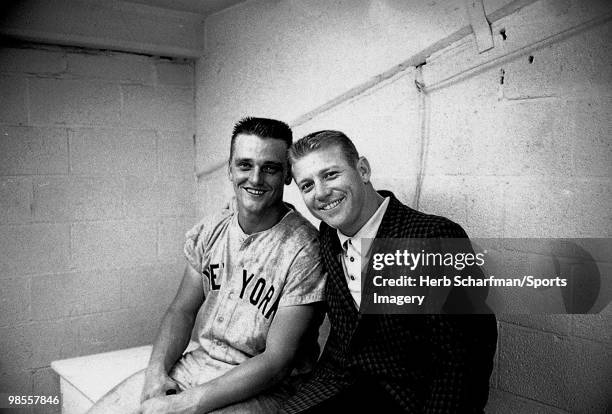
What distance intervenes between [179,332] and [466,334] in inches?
42.3

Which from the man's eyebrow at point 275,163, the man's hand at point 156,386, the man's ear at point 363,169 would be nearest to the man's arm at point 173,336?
the man's hand at point 156,386

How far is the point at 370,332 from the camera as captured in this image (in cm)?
180

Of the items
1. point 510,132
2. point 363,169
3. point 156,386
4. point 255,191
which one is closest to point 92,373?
point 156,386

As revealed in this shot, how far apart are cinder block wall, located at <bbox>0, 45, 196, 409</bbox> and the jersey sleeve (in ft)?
5.06

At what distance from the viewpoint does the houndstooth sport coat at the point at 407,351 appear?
162 centimetres

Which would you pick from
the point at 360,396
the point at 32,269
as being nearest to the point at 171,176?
the point at 32,269

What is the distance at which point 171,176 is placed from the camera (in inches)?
135

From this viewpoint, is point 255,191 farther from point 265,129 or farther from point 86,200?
point 86,200

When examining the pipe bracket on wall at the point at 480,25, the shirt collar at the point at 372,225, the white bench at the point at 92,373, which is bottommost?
the white bench at the point at 92,373

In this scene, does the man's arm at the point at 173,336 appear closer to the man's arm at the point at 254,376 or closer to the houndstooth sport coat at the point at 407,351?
the man's arm at the point at 254,376

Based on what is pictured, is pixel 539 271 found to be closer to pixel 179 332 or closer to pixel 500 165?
pixel 500 165

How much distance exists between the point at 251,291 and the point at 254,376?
0.30 m

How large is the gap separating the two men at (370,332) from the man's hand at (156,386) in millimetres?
419

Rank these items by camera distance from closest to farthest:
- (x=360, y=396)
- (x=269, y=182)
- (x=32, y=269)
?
(x=360, y=396) → (x=269, y=182) → (x=32, y=269)
